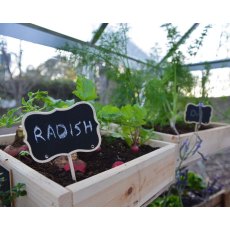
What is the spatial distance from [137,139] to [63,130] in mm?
255

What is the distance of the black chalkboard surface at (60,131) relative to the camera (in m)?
0.27

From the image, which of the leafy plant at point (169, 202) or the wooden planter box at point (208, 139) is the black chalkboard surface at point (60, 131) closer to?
the wooden planter box at point (208, 139)

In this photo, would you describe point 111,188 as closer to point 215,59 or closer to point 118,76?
point 118,76

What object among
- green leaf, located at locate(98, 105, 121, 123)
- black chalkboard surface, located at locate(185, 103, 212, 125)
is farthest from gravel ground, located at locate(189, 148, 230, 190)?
green leaf, located at locate(98, 105, 121, 123)

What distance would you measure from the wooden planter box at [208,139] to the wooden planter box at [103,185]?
0.16 m

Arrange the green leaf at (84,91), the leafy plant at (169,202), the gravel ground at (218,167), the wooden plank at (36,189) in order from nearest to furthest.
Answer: the wooden plank at (36,189), the green leaf at (84,91), the leafy plant at (169,202), the gravel ground at (218,167)

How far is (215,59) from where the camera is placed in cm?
96

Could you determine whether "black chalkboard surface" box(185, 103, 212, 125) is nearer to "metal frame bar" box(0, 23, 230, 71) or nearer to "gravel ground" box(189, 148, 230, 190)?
"metal frame bar" box(0, 23, 230, 71)

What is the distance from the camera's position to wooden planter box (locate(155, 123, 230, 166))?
2.03 ft

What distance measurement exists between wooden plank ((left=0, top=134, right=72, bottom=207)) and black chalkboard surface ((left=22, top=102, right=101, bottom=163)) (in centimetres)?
3

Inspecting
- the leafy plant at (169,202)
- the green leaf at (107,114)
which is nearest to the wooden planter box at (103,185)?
the green leaf at (107,114)
